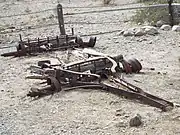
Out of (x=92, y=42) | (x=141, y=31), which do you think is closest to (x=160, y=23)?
(x=141, y=31)

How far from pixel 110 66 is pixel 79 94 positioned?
1.35m

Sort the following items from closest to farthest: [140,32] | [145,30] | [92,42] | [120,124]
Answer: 1. [120,124]
2. [92,42]
3. [140,32]
4. [145,30]

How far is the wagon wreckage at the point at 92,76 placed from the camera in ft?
26.7

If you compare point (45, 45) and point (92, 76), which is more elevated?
point (45, 45)

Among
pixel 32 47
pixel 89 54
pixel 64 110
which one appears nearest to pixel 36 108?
pixel 64 110

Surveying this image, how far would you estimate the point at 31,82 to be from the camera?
978cm

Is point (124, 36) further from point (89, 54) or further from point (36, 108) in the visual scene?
point (36, 108)

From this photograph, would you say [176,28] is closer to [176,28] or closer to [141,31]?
[176,28]

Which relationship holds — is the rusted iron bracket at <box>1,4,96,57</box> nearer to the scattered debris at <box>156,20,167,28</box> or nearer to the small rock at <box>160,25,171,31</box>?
the small rock at <box>160,25,171,31</box>

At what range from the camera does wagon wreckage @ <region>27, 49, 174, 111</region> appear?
26.7 feet

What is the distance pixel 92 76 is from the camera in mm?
8828

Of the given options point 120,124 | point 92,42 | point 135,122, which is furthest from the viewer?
point 92,42

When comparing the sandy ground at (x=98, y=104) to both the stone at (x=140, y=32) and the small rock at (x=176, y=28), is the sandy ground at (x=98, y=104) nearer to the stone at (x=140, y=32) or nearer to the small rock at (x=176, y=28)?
the stone at (x=140, y=32)

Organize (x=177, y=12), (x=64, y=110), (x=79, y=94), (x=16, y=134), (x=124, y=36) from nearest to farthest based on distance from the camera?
(x=16, y=134) < (x=64, y=110) < (x=79, y=94) < (x=124, y=36) < (x=177, y=12)
